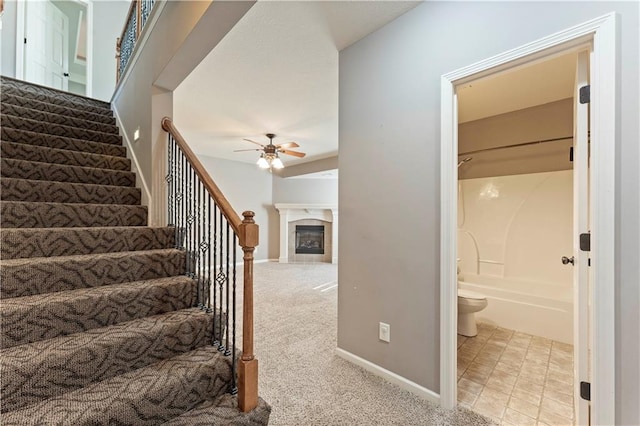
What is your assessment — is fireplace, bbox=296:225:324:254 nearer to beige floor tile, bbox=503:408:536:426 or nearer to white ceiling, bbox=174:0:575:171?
white ceiling, bbox=174:0:575:171

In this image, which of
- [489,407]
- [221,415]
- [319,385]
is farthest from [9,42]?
[489,407]

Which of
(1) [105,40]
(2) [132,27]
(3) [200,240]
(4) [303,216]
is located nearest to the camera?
(3) [200,240]

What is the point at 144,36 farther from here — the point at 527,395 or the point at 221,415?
the point at 527,395

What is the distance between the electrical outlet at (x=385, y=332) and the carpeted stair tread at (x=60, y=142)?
3.33 metres

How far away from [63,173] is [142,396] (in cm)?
223

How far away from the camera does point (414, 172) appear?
1826 millimetres

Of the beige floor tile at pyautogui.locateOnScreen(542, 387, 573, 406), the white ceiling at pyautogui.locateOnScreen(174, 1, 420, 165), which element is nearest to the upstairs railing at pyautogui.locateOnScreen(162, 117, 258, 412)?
the white ceiling at pyautogui.locateOnScreen(174, 1, 420, 165)

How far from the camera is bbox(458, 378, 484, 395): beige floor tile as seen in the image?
73.0 inches

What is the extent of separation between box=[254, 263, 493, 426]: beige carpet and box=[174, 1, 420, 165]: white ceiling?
2534 millimetres

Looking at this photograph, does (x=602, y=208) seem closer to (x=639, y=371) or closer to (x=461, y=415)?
(x=639, y=371)

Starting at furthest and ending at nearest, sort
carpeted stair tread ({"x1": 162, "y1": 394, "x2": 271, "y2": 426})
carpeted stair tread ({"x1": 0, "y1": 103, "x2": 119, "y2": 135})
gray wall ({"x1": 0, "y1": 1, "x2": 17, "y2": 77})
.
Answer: gray wall ({"x1": 0, "y1": 1, "x2": 17, "y2": 77}) < carpeted stair tread ({"x1": 0, "y1": 103, "x2": 119, "y2": 135}) < carpeted stair tread ({"x1": 162, "y1": 394, "x2": 271, "y2": 426})

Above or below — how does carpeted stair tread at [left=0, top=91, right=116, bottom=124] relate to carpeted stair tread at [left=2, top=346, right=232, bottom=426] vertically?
above

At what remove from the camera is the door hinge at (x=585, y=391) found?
4.26 ft

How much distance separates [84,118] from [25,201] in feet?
6.45
